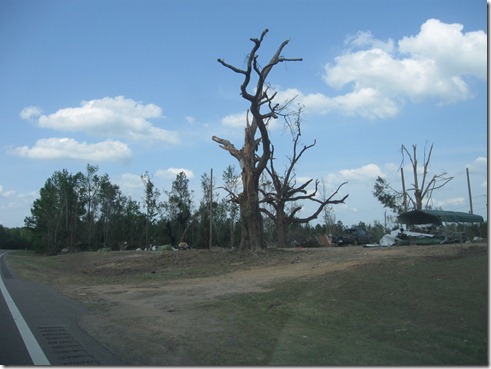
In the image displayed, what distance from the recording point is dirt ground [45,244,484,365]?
852cm

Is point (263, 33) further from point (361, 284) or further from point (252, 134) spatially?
point (361, 284)

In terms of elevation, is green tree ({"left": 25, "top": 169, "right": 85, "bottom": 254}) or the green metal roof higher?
green tree ({"left": 25, "top": 169, "right": 85, "bottom": 254})

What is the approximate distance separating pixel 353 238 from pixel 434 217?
1458cm

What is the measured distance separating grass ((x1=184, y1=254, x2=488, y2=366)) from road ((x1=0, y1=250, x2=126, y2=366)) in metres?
1.81

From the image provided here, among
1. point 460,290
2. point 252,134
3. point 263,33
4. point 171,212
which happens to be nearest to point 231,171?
point 171,212

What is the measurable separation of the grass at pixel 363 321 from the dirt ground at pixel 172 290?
2.35 feet

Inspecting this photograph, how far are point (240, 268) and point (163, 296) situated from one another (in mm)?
8390

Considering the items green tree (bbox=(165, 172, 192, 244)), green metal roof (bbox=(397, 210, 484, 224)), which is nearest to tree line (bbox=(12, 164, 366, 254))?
green tree (bbox=(165, 172, 192, 244))

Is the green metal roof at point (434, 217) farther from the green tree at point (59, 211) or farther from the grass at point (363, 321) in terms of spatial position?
the green tree at point (59, 211)

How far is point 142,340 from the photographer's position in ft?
28.0

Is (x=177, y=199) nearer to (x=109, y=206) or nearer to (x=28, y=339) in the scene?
(x=109, y=206)

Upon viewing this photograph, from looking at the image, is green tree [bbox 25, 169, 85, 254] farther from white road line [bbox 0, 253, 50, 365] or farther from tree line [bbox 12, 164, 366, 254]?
white road line [bbox 0, 253, 50, 365]

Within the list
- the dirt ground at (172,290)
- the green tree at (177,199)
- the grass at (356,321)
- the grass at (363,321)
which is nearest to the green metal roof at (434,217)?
the dirt ground at (172,290)

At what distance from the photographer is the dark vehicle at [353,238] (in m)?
43.6
